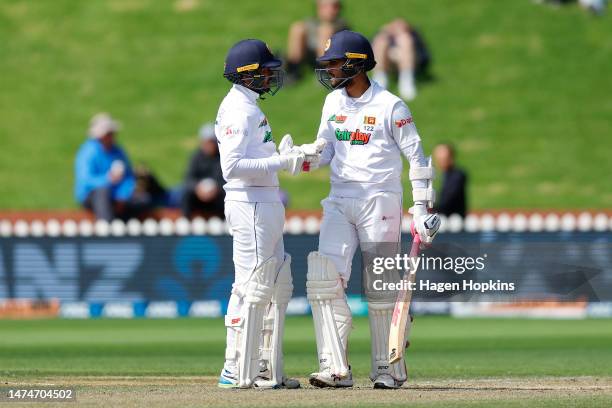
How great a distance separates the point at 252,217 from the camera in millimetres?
9711

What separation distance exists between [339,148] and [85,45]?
843 inches

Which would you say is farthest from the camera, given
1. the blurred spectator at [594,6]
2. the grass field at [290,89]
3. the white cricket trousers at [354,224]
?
the blurred spectator at [594,6]

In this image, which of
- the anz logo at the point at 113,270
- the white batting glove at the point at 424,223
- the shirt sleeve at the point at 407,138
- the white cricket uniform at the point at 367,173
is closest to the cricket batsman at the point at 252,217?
the white cricket uniform at the point at 367,173

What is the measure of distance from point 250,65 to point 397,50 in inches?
631

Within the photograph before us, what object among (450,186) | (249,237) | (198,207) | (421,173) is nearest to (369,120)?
(421,173)

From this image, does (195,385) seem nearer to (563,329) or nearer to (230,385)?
(230,385)

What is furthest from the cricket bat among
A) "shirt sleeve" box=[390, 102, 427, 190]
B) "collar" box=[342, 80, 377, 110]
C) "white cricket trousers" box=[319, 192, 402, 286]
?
"collar" box=[342, 80, 377, 110]

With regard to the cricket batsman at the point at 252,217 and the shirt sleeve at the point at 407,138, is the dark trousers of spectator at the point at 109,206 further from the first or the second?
the shirt sleeve at the point at 407,138

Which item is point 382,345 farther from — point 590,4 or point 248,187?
point 590,4

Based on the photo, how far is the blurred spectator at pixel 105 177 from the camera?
19703mm

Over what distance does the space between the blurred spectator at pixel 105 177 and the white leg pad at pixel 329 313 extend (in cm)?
1017

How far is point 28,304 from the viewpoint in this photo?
19016mm

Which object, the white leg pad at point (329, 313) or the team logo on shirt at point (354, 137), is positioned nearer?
the white leg pad at point (329, 313)

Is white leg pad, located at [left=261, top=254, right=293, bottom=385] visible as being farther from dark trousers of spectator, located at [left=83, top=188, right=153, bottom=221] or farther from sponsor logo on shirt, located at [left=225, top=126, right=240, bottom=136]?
dark trousers of spectator, located at [left=83, top=188, right=153, bottom=221]
